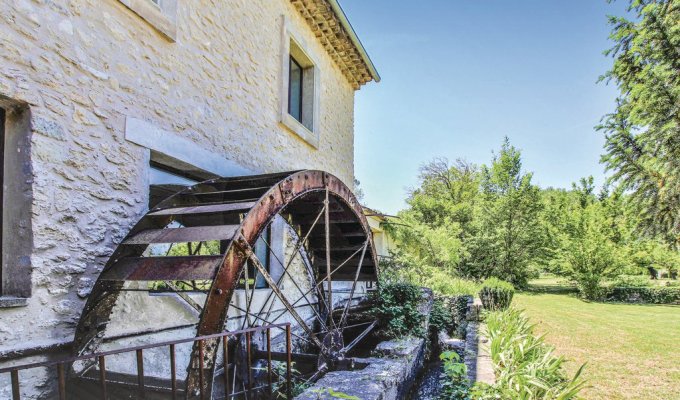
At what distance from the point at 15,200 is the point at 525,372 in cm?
445

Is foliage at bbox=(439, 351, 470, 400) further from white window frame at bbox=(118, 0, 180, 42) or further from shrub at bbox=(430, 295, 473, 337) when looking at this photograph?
white window frame at bbox=(118, 0, 180, 42)

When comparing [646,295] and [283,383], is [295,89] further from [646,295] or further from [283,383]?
[646,295]

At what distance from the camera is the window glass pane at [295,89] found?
659cm

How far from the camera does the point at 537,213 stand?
20.7 m

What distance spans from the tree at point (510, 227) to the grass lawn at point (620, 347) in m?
6.49

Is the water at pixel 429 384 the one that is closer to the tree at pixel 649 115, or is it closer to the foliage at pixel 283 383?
the foliage at pixel 283 383

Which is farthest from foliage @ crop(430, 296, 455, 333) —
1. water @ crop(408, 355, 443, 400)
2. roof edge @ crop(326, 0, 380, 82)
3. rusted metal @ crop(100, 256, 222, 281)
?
rusted metal @ crop(100, 256, 222, 281)

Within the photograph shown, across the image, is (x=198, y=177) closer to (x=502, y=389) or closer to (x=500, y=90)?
(x=502, y=389)

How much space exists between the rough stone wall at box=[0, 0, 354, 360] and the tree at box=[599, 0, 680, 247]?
8966mm

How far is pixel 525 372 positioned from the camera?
3662mm

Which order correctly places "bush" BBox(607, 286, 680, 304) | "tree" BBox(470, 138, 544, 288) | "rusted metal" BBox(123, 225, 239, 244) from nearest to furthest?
1. "rusted metal" BBox(123, 225, 239, 244)
2. "bush" BBox(607, 286, 680, 304)
3. "tree" BBox(470, 138, 544, 288)

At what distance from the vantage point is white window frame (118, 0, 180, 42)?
131 inches

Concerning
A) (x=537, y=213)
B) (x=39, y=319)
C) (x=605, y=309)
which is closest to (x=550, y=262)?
(x=537, y=213)

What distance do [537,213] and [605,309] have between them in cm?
766
